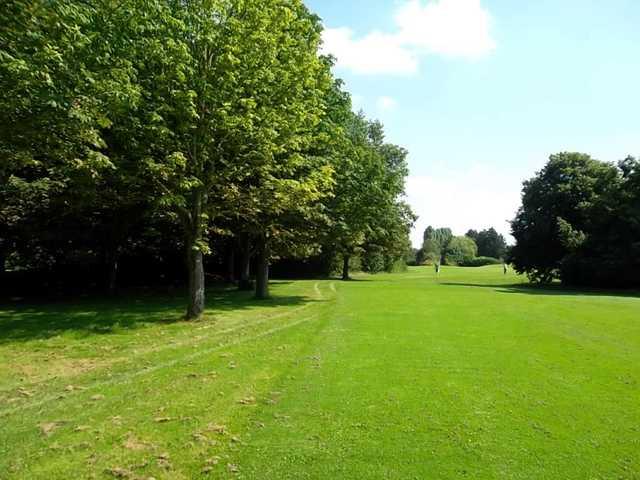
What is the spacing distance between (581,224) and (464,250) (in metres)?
85.2

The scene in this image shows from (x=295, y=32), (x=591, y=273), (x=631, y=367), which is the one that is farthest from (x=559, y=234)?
(x=631, y=367)

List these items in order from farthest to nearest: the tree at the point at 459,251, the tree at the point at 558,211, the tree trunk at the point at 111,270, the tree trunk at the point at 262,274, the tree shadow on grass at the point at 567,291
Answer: the tree at the point at 459,251 → the tree at the point at 558,211 → the tree shadow on grass at the point at 567,291 → the tree trunk at the point at 111,270 → the tree trunk at the point at 262,274

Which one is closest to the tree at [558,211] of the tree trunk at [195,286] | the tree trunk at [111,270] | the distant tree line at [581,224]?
the distant tree line at [581,224]

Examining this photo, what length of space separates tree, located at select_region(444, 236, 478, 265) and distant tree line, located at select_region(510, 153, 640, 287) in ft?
227

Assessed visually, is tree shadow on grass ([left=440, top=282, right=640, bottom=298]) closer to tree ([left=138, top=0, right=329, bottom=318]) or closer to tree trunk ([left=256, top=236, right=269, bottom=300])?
tree trunk ([left=256, top=236, right=269, bottom=300])

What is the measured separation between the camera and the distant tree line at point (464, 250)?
379 ft

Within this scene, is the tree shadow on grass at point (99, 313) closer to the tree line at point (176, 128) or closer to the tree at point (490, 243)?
the tree line at point (176, 128)

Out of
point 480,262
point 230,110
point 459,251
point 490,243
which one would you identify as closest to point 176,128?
point 230,110

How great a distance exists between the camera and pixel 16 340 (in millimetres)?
13656

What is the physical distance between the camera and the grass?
583cm

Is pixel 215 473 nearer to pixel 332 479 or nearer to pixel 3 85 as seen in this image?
pixel 332 479

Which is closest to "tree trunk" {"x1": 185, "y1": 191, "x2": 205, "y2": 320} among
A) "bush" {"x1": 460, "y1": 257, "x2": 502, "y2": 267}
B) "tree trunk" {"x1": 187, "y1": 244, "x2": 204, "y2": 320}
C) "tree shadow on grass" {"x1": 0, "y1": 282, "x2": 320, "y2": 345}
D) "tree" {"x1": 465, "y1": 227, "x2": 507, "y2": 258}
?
"tree trunk" {"x1": 187, "y1": 244, "x2": 204, "y2": 320}

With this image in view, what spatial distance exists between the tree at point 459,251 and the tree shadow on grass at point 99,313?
98583 mm

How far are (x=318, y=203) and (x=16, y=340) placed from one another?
14.3 meters
